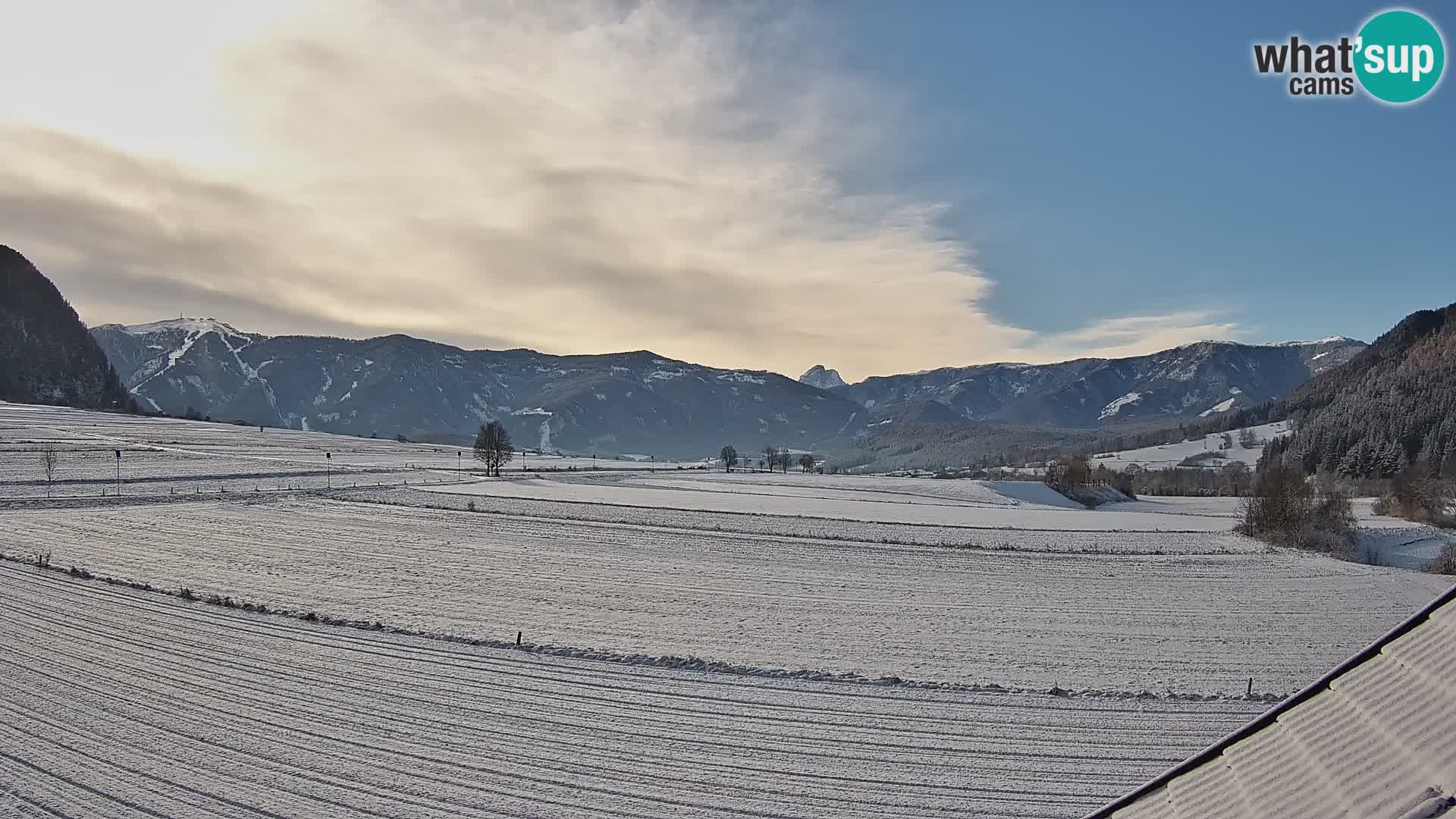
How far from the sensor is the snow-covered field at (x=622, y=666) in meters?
11.9

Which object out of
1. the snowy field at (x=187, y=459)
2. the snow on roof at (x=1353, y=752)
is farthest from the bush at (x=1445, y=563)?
the snowy field at (x=187, y=459)

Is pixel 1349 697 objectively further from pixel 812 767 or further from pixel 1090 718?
pixel 1090 718

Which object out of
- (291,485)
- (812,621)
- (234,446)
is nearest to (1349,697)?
(812,621)

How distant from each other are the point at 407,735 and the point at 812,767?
270 inches

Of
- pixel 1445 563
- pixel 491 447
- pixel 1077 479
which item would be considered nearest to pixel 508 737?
pixel 1445 563

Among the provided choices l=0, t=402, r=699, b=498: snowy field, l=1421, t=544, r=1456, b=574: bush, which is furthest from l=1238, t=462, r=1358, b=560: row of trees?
l=0, t=402, r=699, b=498: snowy field

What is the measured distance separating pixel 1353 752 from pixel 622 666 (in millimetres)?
16166

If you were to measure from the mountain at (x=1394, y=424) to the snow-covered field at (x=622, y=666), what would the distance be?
100896mm

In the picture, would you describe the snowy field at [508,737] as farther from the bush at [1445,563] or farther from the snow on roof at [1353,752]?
the bush at [1445,563]

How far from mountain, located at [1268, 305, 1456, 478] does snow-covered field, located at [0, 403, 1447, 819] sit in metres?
101

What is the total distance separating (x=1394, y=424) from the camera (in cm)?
13725

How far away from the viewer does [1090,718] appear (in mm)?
15359

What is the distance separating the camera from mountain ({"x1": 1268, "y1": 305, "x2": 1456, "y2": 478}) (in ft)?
418

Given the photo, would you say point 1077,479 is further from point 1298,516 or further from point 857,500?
point 1298,516
